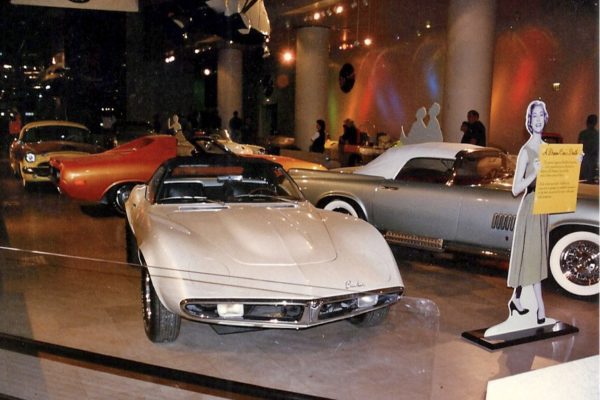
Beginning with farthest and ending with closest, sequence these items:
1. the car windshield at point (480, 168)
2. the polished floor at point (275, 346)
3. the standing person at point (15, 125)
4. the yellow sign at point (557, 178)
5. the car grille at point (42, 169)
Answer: the standing person at point (15, 125), the car grille at point (42, 169), the car windshield at point (480, 168), the yellow sign at point (557, 178), the polished floor at point (275, 346)

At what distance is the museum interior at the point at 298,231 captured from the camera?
3498 millimetres

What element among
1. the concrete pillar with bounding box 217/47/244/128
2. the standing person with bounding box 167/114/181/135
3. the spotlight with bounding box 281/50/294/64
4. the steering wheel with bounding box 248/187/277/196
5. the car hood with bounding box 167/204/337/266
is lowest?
the car hood with bounding box 167/204/337/266

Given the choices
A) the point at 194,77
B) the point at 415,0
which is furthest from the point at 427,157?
the point at 194,77

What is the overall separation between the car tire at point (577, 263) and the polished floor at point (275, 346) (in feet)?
0.48

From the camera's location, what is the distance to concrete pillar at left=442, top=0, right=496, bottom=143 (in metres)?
10.4

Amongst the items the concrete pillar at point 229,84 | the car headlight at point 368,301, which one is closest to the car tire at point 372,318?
the car headlight at point 368,301

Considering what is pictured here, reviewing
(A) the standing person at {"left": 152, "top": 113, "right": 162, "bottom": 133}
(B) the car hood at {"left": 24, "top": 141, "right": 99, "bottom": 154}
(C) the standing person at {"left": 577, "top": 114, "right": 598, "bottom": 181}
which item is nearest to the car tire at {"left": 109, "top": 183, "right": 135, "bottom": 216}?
(B) the car hood at {"left": 24, "top": 141, "right": 99, "bottom": 154}

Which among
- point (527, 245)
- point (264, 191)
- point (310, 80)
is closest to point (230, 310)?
point (264, 191)

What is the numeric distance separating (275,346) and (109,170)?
4.96m

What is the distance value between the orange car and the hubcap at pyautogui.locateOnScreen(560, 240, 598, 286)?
11.7 feet

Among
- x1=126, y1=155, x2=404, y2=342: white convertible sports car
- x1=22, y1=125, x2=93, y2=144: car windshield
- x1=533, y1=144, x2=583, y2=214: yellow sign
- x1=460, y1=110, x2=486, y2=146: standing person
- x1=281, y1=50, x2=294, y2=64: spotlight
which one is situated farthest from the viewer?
x1=281, y1=50, x2=294, y2=64: spotlight

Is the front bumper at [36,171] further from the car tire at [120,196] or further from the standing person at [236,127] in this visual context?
the standing person at [236,127]

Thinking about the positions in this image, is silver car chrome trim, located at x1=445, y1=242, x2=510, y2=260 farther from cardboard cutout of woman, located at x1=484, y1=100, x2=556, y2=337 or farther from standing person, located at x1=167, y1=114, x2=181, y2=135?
standing person, located at x1=167, y1=114, x2=181, y2=135

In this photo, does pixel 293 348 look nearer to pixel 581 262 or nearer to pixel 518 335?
pixel 518 335
